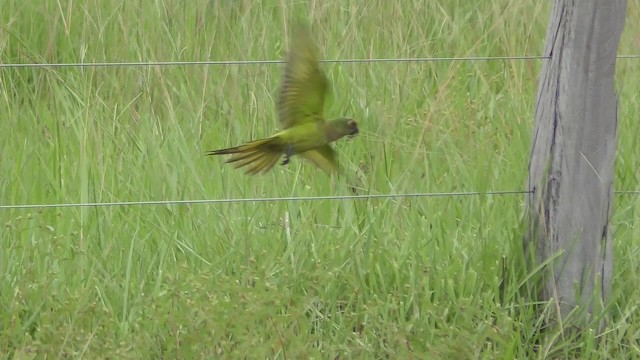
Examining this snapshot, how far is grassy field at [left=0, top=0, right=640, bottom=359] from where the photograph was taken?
308cm

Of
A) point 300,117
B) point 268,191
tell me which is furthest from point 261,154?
point 268,191

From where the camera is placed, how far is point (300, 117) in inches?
103

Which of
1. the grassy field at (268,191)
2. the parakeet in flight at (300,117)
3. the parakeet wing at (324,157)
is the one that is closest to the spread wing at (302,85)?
the parakeet in flight at (300,117)

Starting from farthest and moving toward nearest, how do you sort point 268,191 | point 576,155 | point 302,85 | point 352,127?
point 268,191 → point 576,155 → point 352,127 → point 302,85

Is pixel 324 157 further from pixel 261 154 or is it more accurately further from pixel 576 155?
pixel 576 155

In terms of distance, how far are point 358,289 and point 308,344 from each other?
24cm

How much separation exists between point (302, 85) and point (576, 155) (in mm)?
951

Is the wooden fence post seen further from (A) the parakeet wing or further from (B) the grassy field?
(A) the parakeet wing

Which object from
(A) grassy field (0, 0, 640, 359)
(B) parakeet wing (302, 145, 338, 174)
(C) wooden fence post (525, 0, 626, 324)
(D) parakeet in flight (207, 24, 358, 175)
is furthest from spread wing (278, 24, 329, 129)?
(C) wooden fence post (525, 0, 626, 324)

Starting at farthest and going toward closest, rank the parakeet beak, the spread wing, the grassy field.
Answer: the grassy field → the parakeet beak → the spread wing

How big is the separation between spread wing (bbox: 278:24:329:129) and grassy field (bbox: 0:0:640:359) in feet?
1.98

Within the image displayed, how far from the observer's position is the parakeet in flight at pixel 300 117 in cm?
255

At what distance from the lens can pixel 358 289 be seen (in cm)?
322

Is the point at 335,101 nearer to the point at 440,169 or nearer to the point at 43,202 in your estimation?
the point at 440,169
